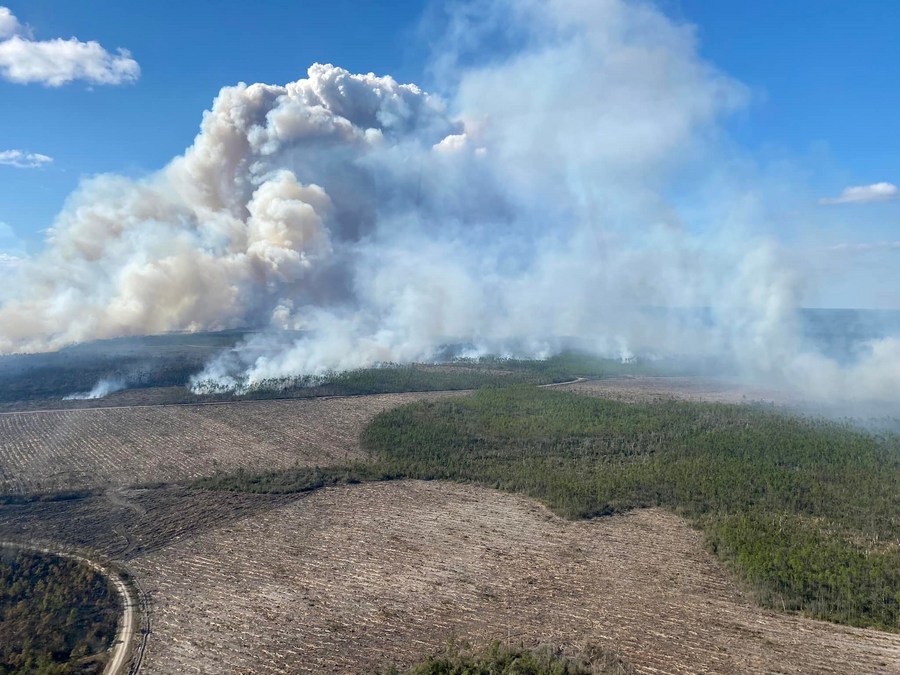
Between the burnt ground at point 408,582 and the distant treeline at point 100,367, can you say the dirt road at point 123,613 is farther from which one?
the distant treeline at point 100,367

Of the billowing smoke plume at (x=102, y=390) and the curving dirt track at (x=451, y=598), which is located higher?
the billowing smoke plume at (x=102, y=390)

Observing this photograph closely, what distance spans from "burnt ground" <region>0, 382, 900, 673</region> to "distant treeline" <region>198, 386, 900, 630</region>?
117 centimetres

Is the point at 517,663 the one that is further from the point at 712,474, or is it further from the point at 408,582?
the point at 712,474

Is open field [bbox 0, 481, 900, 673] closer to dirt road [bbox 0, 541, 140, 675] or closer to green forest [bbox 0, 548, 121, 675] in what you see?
dirt road [bbox 0, 541, 140, 675]

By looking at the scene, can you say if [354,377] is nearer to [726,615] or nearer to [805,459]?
[805,459]

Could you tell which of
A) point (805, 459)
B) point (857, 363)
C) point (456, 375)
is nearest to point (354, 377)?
point (456, 375)

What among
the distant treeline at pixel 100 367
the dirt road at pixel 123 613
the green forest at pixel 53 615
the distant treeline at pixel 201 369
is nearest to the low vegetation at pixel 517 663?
the dirt road at pixel 123 613

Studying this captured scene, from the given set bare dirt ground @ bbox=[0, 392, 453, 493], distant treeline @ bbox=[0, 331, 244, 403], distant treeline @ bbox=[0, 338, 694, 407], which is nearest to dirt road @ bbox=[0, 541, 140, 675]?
bare dirt ground @ bbox=[0, 392, 453, 493]

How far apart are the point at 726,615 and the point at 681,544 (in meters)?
4.64

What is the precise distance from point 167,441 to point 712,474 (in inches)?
957

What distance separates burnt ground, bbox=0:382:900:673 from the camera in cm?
1325

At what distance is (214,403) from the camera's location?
3997 centimetres

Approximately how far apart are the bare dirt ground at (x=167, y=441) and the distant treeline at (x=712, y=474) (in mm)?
2225

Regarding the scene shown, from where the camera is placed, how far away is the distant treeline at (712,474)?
16922mm
